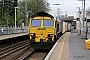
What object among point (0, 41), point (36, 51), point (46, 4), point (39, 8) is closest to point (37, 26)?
point (36, 51)

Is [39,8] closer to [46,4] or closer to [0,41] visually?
[46,4]

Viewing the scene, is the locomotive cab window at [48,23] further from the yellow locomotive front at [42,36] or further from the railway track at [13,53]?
the railway track at [13,53]

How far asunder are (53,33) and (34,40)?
1.61 m

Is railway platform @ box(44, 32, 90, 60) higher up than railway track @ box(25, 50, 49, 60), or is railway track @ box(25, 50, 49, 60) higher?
railway platform @ box(44, 32, 90, 60)

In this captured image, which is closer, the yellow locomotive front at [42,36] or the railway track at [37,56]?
the railway track at [37,56]

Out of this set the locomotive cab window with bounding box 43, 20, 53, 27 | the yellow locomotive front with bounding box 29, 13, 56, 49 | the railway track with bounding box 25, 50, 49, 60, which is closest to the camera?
the railway track with bounding box 25, 50, 49, 60

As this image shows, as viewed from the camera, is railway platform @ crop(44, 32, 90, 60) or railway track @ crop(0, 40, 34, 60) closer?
railway platform @ crop(44, 32, 90, 60)

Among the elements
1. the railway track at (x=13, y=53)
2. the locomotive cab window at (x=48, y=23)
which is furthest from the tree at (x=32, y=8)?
the locomotive cab window at (x=48, y=23)

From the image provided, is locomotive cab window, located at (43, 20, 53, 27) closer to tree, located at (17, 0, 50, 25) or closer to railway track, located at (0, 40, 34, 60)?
railway track, located at (0, 40, 34, 60)

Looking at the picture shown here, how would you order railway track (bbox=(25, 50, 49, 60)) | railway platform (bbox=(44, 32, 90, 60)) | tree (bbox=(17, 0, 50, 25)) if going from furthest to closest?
tree (bbox=(17, 0, 50, 25)) < railway track (bbox=(25, 50, 49, 60)) < railway platform (bbox=(44, 32, 90, 60))

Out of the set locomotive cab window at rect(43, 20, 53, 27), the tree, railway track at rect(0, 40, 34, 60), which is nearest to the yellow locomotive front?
locomotive cab window at rect(43, 20, 53, 27)

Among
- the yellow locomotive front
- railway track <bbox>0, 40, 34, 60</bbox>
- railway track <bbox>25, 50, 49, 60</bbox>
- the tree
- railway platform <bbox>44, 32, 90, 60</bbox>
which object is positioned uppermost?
the tree

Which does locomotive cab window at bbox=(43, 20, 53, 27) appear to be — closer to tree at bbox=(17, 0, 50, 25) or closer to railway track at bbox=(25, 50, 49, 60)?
railway track at bbox=(25, 50, 49, 60)

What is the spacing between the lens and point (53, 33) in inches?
798
